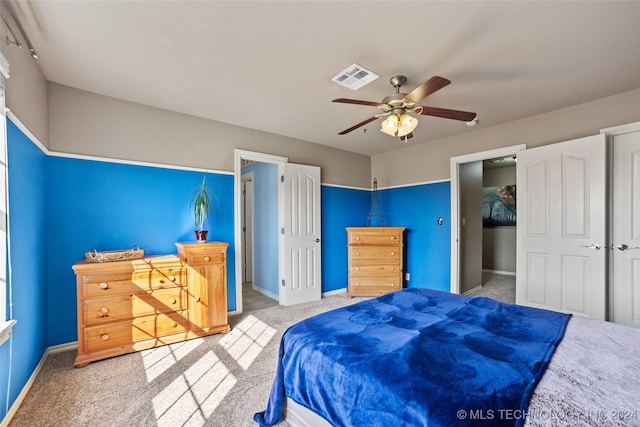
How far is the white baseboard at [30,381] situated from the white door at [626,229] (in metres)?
5.04

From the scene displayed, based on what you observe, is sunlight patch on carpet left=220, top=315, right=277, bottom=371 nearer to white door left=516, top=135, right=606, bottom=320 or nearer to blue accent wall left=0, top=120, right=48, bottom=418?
blue accent wall left=0, top=120, right=48, bottom=418

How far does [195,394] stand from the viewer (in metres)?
1.94

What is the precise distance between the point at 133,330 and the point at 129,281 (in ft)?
1.49

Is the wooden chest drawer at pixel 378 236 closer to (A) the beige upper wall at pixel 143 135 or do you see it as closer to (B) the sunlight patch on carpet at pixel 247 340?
(A) the beige upper wall at pixel 143 135

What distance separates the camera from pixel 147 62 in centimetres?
223

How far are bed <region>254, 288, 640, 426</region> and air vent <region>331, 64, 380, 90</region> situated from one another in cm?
191

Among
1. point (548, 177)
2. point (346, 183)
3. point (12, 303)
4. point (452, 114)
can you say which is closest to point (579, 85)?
point (548, 177)

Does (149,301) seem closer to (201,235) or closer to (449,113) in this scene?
(201,235)

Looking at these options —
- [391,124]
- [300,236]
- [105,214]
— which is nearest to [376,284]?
[300,236]

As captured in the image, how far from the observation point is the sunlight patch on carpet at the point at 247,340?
2.49 metres

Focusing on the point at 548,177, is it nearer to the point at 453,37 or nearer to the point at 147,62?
the point at 453,37

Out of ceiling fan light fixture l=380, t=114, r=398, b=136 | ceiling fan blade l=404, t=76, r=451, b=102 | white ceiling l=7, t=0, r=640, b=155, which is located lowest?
ceiling fan light fixture l=380, t=114, r=398, b=136

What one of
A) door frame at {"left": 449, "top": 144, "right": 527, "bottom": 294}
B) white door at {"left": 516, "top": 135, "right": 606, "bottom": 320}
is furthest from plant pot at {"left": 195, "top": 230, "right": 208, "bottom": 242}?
white door at {"left": 516, "top": 135, "right": 606, "bottom": 320}

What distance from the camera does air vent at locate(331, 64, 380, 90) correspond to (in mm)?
2314
